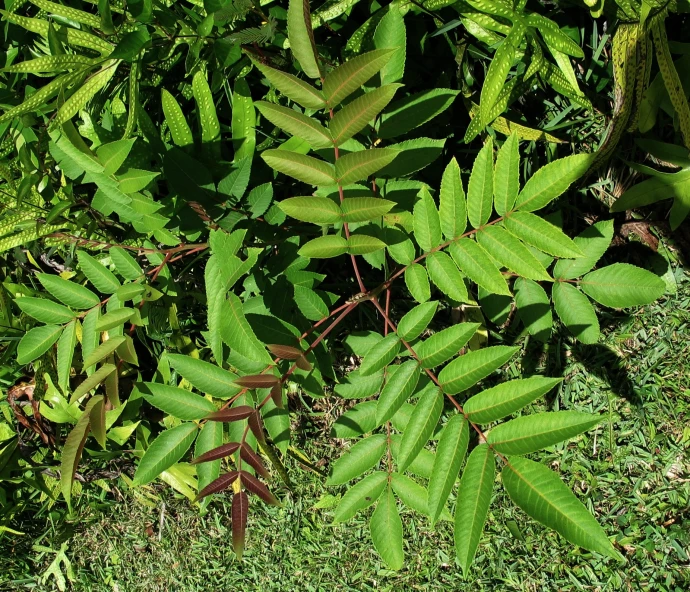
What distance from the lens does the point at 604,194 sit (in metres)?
2.23

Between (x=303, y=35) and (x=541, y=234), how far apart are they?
A: 2.23ft

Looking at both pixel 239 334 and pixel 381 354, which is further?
pixel 381 354

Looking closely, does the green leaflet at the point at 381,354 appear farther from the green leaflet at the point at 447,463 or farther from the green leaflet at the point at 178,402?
the green leaflet at the point at 178,402

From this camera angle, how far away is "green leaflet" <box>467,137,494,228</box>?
1.47 m

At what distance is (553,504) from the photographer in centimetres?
119

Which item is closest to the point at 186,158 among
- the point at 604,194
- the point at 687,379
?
the point at 604,194

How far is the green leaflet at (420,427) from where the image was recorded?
54.7 inches

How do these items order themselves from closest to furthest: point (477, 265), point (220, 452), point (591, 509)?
1. point (220, 452)
2. point (477, 265)
3. point (591, 509)

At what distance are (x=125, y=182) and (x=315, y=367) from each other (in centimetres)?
73

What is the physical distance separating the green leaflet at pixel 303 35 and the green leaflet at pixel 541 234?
0.57 metres

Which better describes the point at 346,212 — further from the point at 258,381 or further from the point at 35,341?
the point at 35,341

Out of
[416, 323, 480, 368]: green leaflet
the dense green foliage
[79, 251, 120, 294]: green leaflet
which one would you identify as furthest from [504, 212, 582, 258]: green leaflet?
[79, 251, 120, 294]: green leaflet

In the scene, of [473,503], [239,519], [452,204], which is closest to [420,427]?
[473,503]

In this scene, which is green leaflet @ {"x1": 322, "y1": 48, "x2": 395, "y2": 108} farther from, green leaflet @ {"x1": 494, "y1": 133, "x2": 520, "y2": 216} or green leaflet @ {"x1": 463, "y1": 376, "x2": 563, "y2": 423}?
green leaflet @ {"x1": 463, "y1": 376, "x2": 563, "y2": 423}
